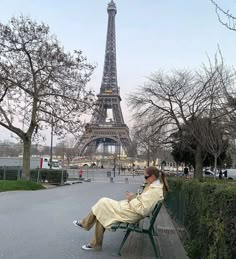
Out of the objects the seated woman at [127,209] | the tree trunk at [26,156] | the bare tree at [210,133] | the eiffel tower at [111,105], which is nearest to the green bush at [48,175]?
the tree trunk at [26,156]

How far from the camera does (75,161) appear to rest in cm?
11169

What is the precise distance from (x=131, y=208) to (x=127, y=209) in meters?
0.06

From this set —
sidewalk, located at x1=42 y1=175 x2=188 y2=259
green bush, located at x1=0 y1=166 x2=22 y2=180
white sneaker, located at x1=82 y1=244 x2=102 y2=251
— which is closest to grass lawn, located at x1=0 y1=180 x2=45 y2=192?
green bush, located at x1=0 y1=166 x2=22 y2=180

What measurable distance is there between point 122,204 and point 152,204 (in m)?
0.49

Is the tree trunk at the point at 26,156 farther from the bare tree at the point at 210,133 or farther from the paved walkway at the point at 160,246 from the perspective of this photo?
the paved walkway at the point at 160,246

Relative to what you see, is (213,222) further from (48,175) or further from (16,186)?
(48,175)

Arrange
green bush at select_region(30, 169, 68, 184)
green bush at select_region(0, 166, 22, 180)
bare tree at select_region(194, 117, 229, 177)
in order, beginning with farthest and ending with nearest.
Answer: green bush at select_region(30, 169, 68, 184), green bush at select_region(0, 166, 22, 180), bare tree at select_region(194, 117, 229, 177)

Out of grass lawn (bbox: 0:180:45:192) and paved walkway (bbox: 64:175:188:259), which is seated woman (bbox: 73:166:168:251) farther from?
grass lawn (bbox: 0:180:45:192)

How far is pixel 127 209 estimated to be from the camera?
6578 mm

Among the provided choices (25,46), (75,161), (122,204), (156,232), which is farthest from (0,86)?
(75,161)

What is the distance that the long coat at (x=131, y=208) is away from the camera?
6.54 meters

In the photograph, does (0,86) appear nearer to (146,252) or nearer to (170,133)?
(170,133)

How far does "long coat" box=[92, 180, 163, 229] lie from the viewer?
6.54 metres

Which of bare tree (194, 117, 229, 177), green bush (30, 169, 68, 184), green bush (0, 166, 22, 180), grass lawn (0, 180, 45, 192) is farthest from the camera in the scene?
green bush (30, 169, 68, 184)
